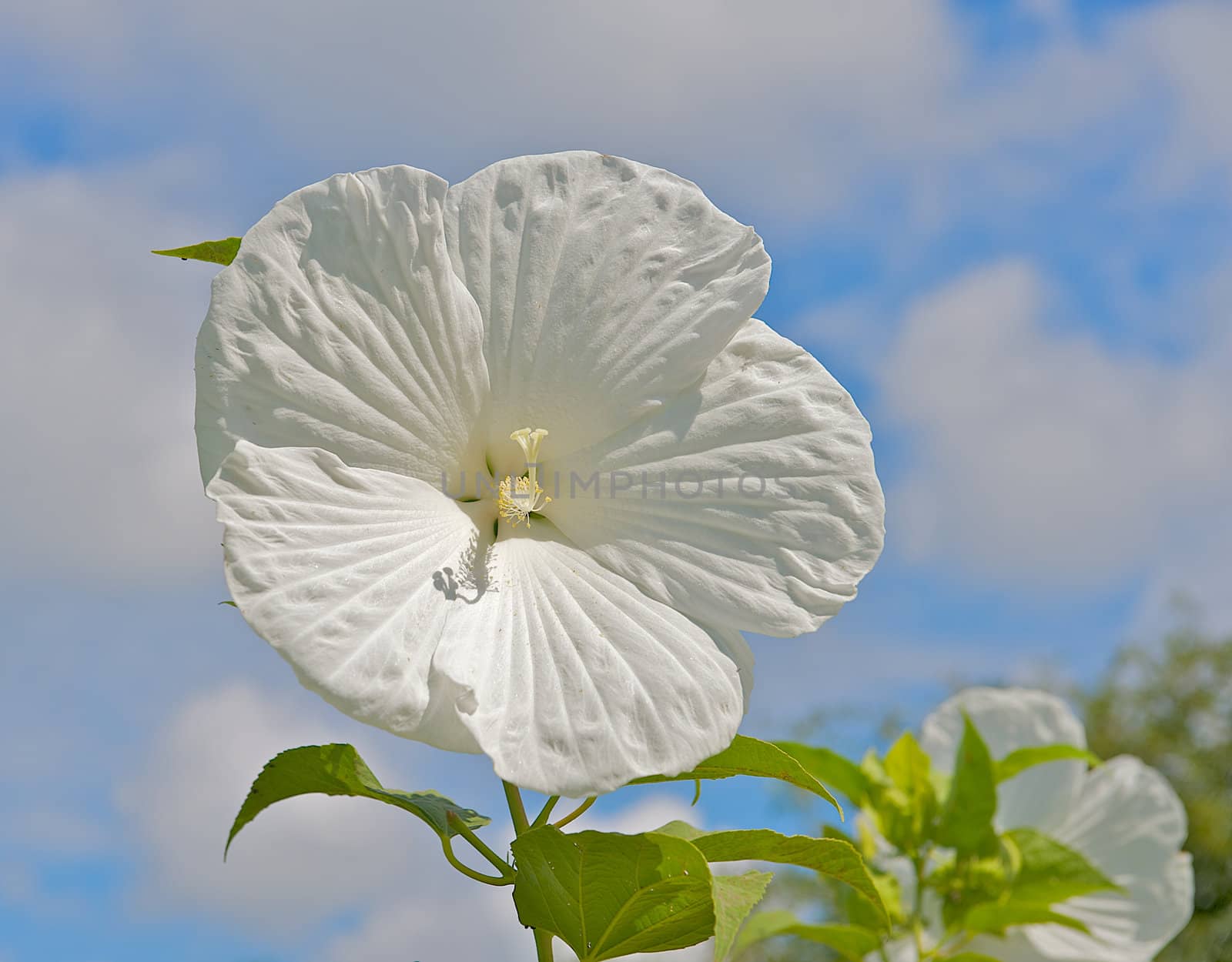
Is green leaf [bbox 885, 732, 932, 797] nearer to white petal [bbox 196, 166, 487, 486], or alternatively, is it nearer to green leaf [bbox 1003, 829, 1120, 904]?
green leaf [bbox 1003, 829, 1120, 904]

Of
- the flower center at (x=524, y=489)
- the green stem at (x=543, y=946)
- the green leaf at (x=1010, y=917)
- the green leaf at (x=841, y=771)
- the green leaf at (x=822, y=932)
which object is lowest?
the green leaf at (x=822, y=932)

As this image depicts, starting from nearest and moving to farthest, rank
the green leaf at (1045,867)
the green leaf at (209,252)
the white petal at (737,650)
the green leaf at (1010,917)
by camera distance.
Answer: the white petal at (737,650) → the green leaf at (209,252) → the green leaf at (1010,917) → the green leaf at (1045,867)

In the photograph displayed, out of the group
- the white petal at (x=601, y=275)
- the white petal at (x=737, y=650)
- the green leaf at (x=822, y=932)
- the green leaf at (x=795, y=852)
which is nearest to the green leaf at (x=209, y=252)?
the white petal at (x=601, y=275)

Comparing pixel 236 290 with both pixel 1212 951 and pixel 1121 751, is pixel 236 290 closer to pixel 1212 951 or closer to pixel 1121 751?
pixel 1212 951

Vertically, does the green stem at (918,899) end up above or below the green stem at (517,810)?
below

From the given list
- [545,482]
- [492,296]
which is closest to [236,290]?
[492,296]

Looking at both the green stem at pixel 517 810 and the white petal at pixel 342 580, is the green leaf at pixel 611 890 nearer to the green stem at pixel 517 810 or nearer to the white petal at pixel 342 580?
the green stem at pixel 517 810

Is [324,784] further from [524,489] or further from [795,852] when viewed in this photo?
[795,852]
